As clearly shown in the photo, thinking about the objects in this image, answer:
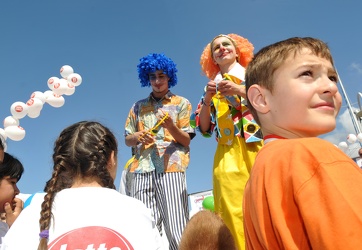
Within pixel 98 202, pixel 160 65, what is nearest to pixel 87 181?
pixel 98 202

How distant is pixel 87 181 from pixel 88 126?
32cm

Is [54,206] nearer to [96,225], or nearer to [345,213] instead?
[96,225]

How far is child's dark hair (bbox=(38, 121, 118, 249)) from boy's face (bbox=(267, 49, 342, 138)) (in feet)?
3.06

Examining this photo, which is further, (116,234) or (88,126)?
(88,126)

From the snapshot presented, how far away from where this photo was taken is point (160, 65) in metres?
3.98

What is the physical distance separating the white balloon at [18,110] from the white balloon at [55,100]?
0.31m

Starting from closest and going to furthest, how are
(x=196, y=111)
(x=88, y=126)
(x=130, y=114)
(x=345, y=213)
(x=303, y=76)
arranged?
(x=345, y=213), (x=303, y=76), (x=88, y=126), (x=196, y=111), (x=130, y=114)

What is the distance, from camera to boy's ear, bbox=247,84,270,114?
4.01ft

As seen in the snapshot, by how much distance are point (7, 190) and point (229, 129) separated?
1.79 meters

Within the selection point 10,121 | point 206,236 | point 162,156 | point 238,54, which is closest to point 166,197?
point 162,156

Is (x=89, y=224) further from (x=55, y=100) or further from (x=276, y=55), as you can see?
(x=55, y=100)

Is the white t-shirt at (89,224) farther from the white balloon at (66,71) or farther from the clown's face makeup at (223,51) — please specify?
the white balloon at (66,71)

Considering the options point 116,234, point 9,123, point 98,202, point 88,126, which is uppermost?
point 9,123

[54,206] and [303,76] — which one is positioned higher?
[303,76]
